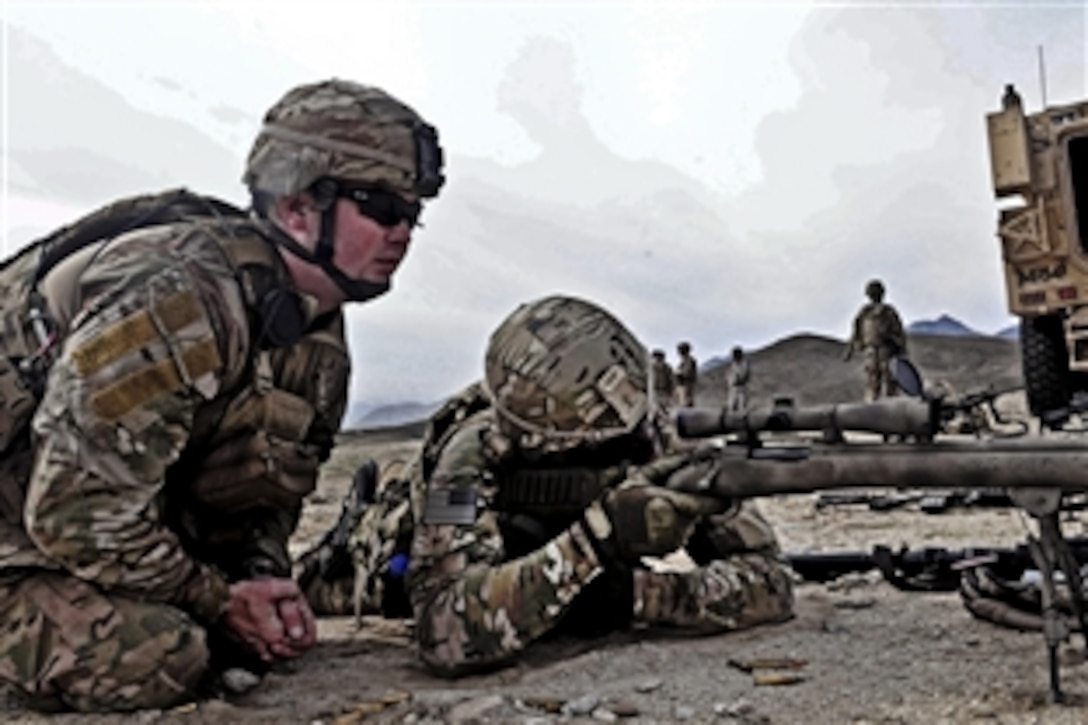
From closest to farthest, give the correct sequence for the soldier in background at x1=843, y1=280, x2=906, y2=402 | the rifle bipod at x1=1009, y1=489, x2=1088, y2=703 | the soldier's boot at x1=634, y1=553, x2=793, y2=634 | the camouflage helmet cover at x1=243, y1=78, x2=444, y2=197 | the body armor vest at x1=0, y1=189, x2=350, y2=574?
the rifle bipod at x1=1009, y1=489, x2=1088, y2=703 → the body armor vest at x1=0, y1=189, x2=350, y2=574 → the camouflage helmet cover at x1=243, y1=78, x2=444, y2=197 → the soldier's boot at x1=634, y1=553, x2=793, y2=634 → the soldier in background at x1=843, y1=280, x2=906, y2=402

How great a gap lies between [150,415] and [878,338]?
11.9m

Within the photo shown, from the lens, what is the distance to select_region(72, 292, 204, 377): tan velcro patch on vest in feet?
7.81

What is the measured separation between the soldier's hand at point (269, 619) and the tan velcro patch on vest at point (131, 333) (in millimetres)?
748

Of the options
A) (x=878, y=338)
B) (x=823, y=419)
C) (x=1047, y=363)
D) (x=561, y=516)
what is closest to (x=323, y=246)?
(x=561, y=516)

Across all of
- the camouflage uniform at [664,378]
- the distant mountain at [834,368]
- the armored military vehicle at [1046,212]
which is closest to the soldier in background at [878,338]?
the camouflage uniform at [664,378]

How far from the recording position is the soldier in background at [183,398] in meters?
2.41

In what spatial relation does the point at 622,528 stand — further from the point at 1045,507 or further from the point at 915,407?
the point at 1045,507

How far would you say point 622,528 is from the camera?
270 cm

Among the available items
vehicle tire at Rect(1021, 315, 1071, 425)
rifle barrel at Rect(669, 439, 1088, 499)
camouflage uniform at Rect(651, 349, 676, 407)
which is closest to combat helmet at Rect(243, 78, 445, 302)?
rifle barrel at Rect(669, 439, 1088, 499)

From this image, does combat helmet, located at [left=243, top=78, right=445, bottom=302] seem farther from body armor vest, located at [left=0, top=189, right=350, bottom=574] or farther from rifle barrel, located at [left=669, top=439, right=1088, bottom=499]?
rifle barrel, located at [left=669, top=439, right=1088, bottom=499]

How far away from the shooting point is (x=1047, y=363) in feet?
28.4

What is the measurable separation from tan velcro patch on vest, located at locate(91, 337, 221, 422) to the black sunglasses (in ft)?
1.98

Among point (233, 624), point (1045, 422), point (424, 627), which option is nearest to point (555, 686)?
point (424, 627)

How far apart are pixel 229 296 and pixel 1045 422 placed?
17.9 ft
